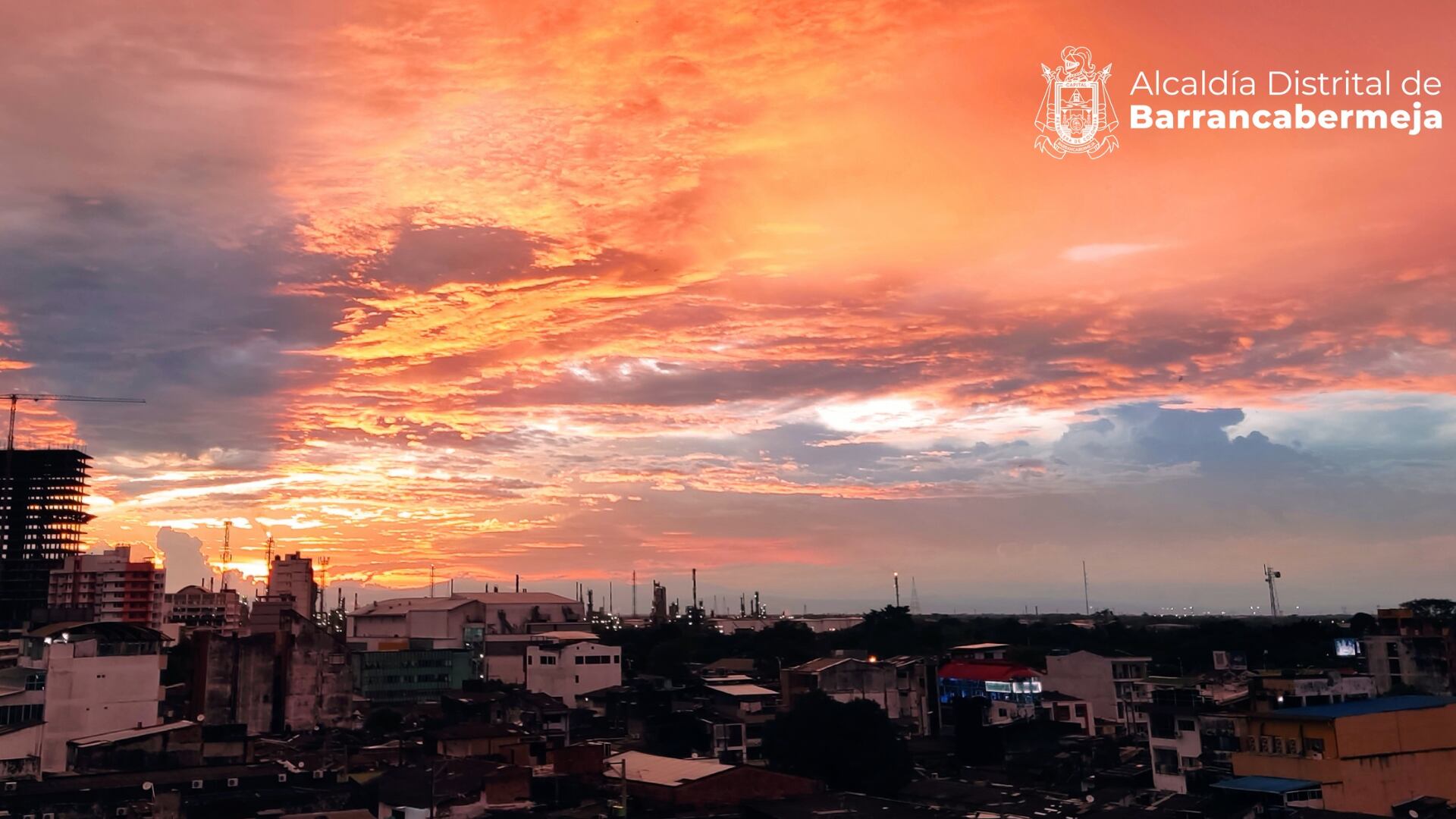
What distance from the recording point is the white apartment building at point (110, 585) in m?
131

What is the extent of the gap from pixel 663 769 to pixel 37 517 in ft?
419

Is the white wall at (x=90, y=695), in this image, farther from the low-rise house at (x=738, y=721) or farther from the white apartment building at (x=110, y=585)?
the white apartment building at (x=110, y=585)

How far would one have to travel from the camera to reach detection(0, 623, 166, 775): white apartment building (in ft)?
150

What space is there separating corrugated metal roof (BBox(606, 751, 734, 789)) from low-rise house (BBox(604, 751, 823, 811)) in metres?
0.03

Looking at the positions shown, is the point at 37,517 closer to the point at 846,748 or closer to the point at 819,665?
the point at 819,665

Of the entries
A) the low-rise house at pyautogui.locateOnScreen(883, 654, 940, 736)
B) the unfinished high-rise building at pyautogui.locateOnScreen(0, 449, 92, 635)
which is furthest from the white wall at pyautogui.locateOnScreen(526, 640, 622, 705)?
the unfinished high-rise building at pyautogui.locateOnScreen(0, 449, 92, 635)

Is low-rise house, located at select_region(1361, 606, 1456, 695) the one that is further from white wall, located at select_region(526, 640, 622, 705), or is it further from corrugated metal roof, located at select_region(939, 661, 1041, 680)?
white wall, located at select_region(526, 640, 622, 705)

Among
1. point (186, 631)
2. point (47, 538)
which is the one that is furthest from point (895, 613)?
point (47, 538)

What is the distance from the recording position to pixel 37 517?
136375 millimetres

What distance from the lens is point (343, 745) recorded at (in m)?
47.1

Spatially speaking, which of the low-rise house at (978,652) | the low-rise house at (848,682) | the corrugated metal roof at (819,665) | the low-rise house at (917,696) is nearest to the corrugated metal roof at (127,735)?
the low-rise house at (848,682)

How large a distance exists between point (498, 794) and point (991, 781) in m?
21.7

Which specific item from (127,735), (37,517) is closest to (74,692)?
(127,735)

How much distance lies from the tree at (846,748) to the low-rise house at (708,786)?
273cm
